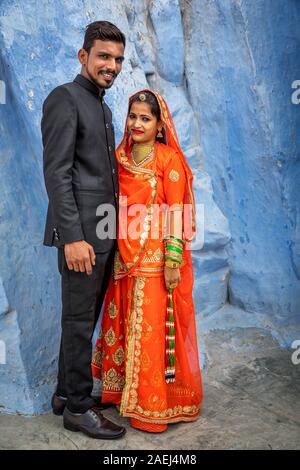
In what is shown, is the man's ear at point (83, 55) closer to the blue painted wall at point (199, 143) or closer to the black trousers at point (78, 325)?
the blue painted wall at point (199, 143)

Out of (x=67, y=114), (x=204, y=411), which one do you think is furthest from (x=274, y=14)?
(x=204, y=411)

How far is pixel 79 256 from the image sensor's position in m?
2.23

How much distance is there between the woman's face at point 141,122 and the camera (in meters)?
2.41

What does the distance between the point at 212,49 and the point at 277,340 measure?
207 centimetres

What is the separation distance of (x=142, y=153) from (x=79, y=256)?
60 centimetres

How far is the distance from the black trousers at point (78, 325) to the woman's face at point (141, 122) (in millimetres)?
560

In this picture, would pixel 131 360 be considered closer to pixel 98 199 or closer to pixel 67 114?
pixel 98 199

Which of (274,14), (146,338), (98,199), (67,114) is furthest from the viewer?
(274,14)

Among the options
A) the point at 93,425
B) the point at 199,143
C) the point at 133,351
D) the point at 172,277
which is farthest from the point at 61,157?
the point at 199,143

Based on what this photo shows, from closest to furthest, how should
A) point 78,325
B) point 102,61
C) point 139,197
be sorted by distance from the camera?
point 102,61 → point 78,325 → point 139,197

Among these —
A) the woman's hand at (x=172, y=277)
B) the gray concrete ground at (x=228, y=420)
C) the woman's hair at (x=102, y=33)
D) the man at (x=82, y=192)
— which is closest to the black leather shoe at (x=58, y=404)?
the gray concrete ground at (x=228, y=420)

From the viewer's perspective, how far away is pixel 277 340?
11.7ft

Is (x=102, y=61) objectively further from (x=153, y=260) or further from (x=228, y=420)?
(x=228, y=420)
